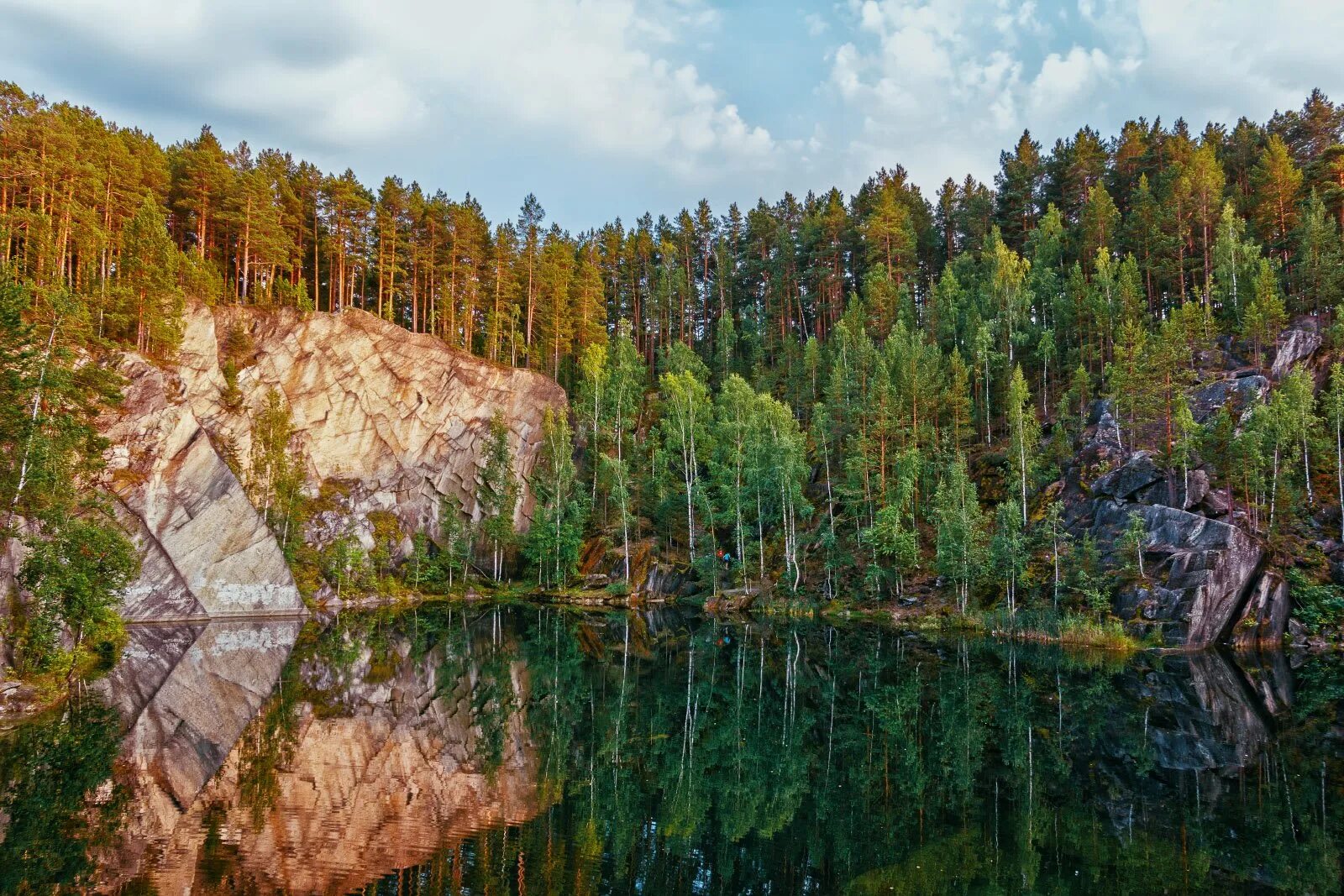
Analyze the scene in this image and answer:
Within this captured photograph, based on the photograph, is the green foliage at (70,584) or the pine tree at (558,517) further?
the pine tree at (558,517)

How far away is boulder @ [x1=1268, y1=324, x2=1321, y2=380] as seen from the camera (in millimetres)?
52594

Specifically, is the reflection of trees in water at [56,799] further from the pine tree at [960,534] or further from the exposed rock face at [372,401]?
the pine tree at [960,534]

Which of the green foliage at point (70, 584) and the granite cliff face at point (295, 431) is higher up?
the granite cliff face at point (295, 431)

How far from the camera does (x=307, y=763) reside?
61.4ft

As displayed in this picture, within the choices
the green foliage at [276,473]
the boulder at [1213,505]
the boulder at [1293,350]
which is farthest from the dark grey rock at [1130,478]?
the green foliage at [276,473]

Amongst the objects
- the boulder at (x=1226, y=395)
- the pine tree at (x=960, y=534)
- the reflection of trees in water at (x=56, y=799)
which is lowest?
the reflection of trees in water at (x=56, y=799)

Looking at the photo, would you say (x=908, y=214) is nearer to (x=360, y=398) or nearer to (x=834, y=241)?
(x=834, y=241)

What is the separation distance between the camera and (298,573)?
179 feet

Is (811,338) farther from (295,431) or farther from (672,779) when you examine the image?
(672,779)

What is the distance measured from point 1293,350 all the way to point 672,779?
5807 centimetres

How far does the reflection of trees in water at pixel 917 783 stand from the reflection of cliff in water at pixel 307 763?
1531 millimetres

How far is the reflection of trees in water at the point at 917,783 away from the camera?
13.3 meters

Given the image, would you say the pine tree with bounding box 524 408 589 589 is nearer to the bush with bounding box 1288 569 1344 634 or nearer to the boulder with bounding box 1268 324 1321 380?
the bush with bounding box 1288 569 1344 634

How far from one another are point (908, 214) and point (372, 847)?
3529 inches
